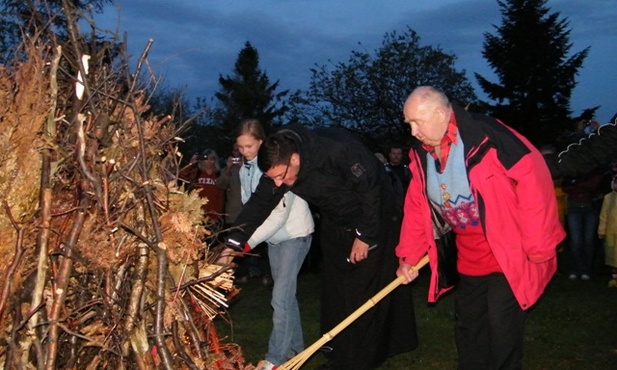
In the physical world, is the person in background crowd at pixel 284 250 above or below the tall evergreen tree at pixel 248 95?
below

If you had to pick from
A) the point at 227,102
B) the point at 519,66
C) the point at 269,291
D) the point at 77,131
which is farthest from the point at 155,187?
the point at 227,102

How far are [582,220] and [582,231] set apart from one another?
0.51ft

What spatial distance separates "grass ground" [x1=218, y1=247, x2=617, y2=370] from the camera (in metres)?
6.84

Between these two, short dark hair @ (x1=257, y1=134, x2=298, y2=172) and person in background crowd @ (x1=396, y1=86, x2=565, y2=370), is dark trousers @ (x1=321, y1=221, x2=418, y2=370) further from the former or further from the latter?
person in background crowd @ (x1=396, y1=86, x2=565, y2=370)

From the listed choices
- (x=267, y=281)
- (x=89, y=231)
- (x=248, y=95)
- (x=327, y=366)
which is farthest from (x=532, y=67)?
(x=89, y=231)

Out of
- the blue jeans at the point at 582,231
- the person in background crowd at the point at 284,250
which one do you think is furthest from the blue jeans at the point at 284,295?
the blue jeans at the point at 582,231

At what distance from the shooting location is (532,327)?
26.4 ft

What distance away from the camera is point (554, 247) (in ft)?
15.0

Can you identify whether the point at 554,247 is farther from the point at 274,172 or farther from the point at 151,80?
the point at 151,80

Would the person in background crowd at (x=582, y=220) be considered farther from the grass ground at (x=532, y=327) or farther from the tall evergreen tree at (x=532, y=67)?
the tall evergreen tree at (x=532, y=67)

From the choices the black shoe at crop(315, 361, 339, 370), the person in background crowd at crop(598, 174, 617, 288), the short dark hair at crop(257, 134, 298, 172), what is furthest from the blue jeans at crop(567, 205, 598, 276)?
the short dark hair at crop(257, 134, 298, 172)

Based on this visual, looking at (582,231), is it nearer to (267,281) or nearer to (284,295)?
(267,281)

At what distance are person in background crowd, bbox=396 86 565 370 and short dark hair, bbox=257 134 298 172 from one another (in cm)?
94

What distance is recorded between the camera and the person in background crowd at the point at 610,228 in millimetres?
10597
